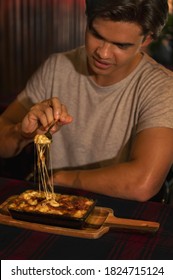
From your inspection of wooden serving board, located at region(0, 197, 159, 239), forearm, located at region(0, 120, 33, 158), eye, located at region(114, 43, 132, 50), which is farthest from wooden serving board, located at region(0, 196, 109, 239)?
eye, located at region(114, 43, 132, 50)

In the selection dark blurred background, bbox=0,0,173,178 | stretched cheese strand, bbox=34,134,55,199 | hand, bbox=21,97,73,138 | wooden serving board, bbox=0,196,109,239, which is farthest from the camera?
dark blurred background, bbox=0,0,173,178

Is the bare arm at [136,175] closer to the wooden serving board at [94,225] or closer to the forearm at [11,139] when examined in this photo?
the wooden serving board at [94,225]

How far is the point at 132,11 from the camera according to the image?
1572mm

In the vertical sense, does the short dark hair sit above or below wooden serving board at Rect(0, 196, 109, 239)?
above

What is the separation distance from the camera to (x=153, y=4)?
161 cm

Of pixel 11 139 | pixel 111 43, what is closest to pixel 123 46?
pixel 111 43

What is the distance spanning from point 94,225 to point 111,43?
2.60ft

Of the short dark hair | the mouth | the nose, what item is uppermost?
the short dark hair

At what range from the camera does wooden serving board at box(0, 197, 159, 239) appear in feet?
3.80

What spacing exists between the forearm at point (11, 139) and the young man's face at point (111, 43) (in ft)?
1.56

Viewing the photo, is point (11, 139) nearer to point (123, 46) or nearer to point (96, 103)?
point (96, 103)

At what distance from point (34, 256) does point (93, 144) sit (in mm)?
987

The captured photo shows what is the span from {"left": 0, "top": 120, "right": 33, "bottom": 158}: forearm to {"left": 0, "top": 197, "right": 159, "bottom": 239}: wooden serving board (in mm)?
675

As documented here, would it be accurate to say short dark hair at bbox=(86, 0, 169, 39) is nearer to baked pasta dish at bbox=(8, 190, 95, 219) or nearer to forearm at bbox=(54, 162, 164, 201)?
forearm at bbox=(54, 162, 164, 201)
